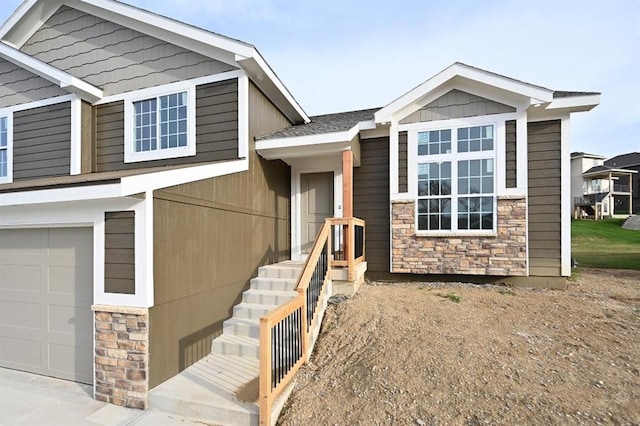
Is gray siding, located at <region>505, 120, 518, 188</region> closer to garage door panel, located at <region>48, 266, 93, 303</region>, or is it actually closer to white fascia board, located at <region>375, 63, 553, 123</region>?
white fascia board, located at <region>375, 63, 553, 123</region>

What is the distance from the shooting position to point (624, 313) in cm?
467

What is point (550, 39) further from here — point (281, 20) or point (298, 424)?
point (298, 424)

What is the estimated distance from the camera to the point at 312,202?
7.66 meters

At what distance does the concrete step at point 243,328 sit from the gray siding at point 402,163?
13.2ft

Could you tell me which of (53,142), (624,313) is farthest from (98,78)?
(624,313)

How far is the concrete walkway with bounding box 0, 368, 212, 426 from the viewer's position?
3.23 metres

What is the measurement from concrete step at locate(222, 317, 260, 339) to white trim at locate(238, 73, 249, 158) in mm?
2836

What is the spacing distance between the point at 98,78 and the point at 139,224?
16.1 feet

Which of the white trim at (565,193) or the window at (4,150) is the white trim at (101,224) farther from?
the white trim at (565,193)

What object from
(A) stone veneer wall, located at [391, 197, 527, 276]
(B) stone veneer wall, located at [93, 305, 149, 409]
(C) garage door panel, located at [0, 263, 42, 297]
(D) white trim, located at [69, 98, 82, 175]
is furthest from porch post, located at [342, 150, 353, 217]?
(D) white trim, located at [69, 98, 82, 175]

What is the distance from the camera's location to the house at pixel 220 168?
4.25m

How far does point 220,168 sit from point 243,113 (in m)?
1.34

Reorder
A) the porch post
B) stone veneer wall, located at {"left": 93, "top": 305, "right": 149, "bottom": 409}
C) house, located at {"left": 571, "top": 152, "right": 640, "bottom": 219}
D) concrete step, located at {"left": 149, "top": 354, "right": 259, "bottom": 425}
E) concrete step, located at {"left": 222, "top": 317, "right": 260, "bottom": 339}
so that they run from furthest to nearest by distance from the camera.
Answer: house, located at {"left": 571, "top": 152, "right": 640, "bottom": 219} → the porch post → concrete step, located at {"left": 222, "top": 317, "right": 260, "bottom": 339} → stone veneer wall, located at {"left": 93, "top": 305, "right": 149, "bottom": 409} → concrete step, located at {"left": 149, "top": 354, "right": 259, "bottom": 425}

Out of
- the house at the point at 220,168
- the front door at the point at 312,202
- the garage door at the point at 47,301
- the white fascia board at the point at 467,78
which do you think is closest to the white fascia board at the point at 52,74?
the house at the point at 220,168
